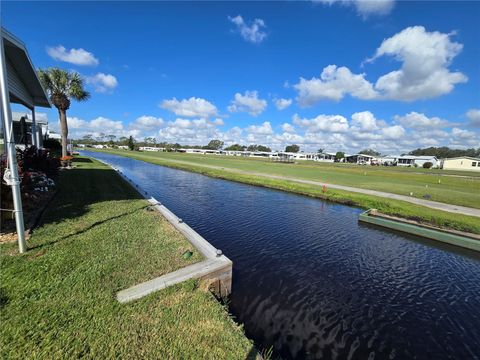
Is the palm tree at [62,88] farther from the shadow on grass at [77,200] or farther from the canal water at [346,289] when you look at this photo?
the canal water at [346,289]

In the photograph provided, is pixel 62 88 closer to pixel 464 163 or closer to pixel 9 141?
pixel 9 141

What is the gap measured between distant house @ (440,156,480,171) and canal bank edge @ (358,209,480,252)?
82725 mm

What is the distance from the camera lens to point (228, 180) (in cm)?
2777

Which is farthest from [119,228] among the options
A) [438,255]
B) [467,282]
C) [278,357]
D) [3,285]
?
[438,255]

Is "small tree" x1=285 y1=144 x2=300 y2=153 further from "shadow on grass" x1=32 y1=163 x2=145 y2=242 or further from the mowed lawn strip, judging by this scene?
"shadow on grass" x1=32 y1=163 x2=145 y2=242

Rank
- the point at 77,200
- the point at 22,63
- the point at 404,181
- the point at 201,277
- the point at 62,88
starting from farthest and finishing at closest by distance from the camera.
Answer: the point at 404,181 < the point at 62,88 < the point at 77,200 < the point at 22,63 < the point at 201,277

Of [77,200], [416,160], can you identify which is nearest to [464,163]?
[416,160]

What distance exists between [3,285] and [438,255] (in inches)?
544

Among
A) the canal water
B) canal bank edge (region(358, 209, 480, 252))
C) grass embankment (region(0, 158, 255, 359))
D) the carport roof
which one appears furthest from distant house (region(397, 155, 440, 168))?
the carport roof

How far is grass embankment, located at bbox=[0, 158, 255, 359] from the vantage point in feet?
10.9

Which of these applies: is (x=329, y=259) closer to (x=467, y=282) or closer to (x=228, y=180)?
(x=467, y=282)

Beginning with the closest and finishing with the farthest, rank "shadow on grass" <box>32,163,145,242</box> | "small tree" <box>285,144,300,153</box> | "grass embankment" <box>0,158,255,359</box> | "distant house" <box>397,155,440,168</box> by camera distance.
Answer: "grass embankment" <box>0,158,255,359</box> < "shadow on grass" <box>32,163,145,242</box> < "distant house" <box>397,155,440,168</box> < "small tree" <box>285,144,300,153</box>

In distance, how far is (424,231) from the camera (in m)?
11.8

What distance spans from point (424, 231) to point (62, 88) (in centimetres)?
3205
